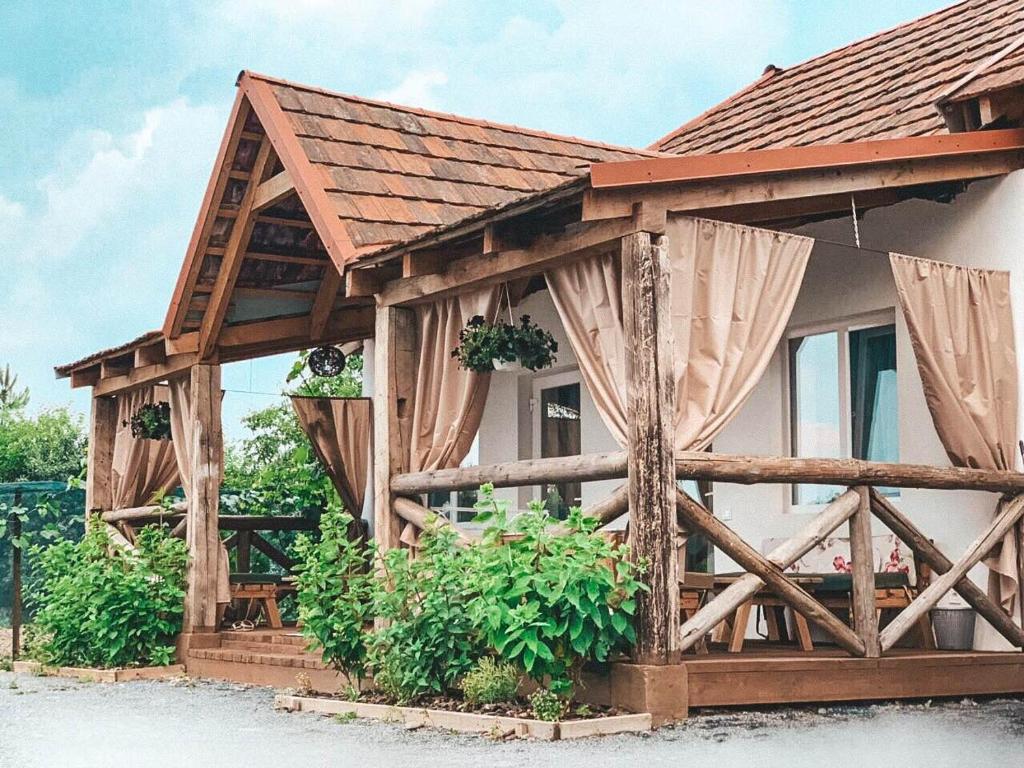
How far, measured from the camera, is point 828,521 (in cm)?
863

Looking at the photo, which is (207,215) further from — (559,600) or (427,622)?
(559,600)

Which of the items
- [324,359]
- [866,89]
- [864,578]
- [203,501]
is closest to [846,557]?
[864,578]

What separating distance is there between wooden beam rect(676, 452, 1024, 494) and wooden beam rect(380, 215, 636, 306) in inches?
54.6

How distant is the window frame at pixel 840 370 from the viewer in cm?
1048

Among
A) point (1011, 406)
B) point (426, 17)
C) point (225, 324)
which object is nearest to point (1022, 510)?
point (1011, 406)

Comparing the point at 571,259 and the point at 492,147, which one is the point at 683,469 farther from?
the point at 492,147

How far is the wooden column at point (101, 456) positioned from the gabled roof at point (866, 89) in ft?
22.3

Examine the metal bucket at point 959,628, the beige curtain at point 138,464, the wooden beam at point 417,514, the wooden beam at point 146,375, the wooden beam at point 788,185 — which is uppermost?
the wooden beam at point 788,185

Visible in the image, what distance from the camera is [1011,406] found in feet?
31.1

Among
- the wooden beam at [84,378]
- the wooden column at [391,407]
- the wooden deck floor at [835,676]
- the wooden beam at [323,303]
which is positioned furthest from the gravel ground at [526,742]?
the wooden beam at [84,378]

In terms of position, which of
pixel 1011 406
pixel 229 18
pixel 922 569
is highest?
pixel 229 18

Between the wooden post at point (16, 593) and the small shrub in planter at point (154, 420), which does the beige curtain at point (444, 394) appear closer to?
the small shrub in planter at point (154, 420)

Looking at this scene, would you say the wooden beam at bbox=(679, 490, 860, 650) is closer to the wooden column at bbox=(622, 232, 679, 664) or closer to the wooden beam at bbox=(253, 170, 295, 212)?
the wooden column at bbox=(622, 232, 679, 664)

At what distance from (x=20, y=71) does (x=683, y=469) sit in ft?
362
